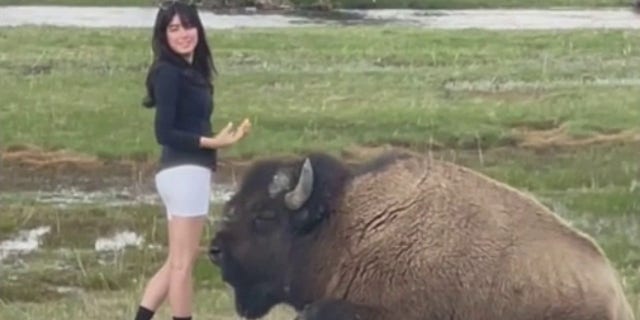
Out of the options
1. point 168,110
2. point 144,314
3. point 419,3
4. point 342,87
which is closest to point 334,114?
point 342,87

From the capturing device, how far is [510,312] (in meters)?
7.13

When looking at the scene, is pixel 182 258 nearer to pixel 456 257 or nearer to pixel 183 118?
pixel 183 118

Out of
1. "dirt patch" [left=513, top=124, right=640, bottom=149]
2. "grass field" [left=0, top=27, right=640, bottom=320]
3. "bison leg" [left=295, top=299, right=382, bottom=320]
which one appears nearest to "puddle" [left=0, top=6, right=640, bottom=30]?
"grass field" [left=0, top=27, right=640, bottom=320]

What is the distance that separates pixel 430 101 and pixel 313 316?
17.5 metres

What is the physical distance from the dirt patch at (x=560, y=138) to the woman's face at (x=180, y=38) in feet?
42.0

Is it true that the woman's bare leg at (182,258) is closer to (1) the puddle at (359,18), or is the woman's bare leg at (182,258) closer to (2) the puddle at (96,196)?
(2) the puddle at (96,196)

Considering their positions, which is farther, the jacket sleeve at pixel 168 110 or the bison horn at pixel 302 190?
the jacket sleeve at pixel 168 110

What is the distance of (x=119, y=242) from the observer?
14789mm

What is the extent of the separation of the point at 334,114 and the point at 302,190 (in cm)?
1566

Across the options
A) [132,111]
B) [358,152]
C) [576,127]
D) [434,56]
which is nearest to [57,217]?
[358,152]

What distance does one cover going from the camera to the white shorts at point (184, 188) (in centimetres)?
857

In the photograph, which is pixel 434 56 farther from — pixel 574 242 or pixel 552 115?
pixel 574 242

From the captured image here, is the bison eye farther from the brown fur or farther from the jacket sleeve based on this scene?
the jacket sleeve

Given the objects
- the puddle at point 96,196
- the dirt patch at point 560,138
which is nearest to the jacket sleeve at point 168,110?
the puddle at point 96,196
